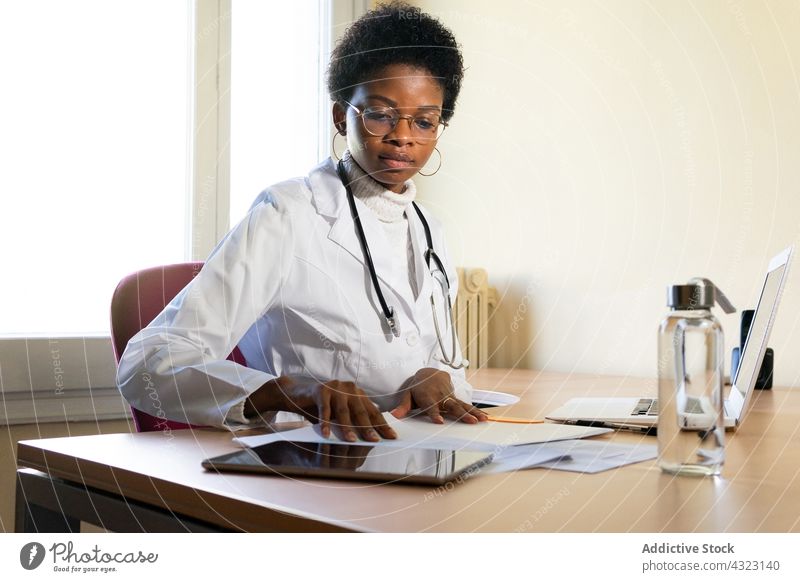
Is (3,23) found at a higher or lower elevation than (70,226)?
higher

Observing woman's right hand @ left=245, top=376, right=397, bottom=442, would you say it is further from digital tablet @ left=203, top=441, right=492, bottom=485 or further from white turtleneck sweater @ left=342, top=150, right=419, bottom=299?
Result: white turtleneck sweater @ left=342, top=150, right=419, bottom=299

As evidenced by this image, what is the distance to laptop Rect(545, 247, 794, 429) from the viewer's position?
1.06 meters

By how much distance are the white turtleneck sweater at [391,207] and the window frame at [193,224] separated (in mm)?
948

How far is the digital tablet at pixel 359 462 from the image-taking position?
709mm

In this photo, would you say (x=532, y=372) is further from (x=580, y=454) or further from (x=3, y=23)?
(x=3, y=23)

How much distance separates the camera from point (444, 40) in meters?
1.56

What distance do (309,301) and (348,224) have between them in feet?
0.49

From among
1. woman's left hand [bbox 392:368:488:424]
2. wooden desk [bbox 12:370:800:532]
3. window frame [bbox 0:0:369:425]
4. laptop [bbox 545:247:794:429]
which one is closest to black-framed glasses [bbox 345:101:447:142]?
woman's left hand [bbox 392:368:488:424]

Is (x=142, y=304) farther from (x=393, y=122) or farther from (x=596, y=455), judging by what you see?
(x=596, y=455)

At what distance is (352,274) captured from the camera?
55.5 inches

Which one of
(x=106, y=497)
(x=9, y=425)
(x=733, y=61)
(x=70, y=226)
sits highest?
(x=733, y=61)

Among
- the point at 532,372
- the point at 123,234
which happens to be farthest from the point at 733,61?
the point at 123,234

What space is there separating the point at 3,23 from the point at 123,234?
22.8 inches
